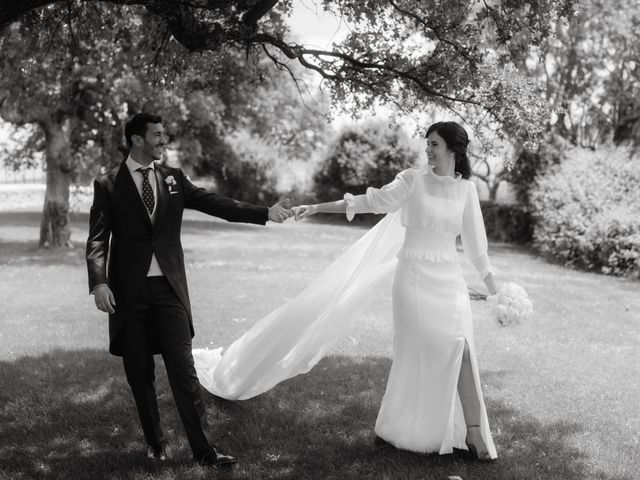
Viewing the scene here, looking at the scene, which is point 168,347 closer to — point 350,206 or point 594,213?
point 350,206

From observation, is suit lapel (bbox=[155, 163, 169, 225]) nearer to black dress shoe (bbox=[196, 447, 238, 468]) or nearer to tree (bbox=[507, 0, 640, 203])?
black dress shoe (bbox=[196, 447, 238, 468])

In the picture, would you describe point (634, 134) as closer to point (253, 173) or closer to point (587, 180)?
point (587, 180)

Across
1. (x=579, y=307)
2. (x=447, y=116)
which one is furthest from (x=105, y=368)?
(x=579, y=307)

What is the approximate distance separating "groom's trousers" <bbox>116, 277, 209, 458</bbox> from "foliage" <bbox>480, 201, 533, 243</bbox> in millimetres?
26308

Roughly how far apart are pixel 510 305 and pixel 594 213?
1748cm

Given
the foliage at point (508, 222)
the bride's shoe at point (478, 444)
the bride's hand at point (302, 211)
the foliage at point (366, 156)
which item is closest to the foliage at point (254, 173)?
the foliage at point (366, 156)

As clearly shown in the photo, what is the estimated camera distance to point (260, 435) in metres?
6.30

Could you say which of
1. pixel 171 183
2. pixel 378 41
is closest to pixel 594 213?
pixel 378 41

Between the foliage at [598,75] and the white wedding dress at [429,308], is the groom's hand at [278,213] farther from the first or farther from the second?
the foliage at [598,75]

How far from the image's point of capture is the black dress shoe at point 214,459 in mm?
5445

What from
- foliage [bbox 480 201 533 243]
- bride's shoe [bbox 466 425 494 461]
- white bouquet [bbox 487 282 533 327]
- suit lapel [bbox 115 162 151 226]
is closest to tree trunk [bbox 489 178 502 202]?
foliage [bbox 480 201 533 243]

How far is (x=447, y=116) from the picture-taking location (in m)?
8.36

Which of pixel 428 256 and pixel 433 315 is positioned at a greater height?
pixel 428 256

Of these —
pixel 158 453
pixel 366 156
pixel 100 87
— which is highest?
pixel 100 87
